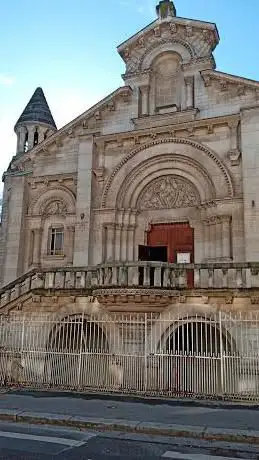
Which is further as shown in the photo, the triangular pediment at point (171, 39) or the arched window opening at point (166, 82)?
the arched window opening at point (166, 82)

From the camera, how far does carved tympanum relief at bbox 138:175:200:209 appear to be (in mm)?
17906

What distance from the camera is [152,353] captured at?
41.4ft

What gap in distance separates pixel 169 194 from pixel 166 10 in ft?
29.1

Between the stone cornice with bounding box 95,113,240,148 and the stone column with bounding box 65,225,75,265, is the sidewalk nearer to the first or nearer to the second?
the stone column with bounding box 65,225,75,265

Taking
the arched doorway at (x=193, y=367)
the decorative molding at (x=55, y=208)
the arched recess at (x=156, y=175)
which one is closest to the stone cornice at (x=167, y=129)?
the arched recess at (x=156, y=175)

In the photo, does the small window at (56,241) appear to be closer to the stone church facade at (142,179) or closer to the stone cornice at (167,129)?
the stone church facade at (142,179)

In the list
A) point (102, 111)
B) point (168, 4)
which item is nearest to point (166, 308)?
point (102, 111)

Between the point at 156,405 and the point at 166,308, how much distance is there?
343 cm

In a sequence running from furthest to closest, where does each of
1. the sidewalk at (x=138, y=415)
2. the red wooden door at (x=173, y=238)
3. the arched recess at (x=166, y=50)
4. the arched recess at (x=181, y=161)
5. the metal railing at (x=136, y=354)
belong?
1. the arched recess at (x=166, y=50)
2. the red wooden door at (x=173, y=238)
3. the arched recess at (x=181, y=161)
4. the metal railing at (x=136, y=354)
5. the sidewalk at (x=138, y=415)

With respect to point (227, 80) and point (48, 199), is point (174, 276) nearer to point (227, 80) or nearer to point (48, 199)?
point (48, 199)

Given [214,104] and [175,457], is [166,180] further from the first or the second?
[175,457]

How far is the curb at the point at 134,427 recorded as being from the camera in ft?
25.0

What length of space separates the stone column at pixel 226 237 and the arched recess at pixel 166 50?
767 centimetres

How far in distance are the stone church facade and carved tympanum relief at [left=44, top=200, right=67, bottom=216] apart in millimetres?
49
